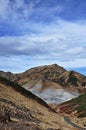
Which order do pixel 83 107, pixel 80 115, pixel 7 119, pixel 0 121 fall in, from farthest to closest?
pixel 83 107, pixel 80 115, pixel 7 119, pixel 0 121

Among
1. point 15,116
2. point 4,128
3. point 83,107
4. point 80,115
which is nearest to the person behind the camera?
point 4,128

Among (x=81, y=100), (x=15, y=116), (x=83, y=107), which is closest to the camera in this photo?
(x=15, y=116)

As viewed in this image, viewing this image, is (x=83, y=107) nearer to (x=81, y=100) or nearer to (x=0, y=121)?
(x=81, y=100)

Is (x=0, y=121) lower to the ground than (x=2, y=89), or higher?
lower

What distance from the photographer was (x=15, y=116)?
5047 centimetres

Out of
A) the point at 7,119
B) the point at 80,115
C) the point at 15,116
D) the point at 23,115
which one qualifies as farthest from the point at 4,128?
the point at 80,115

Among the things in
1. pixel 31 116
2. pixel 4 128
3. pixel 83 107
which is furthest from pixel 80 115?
pixel 4 128

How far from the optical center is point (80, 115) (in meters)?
115

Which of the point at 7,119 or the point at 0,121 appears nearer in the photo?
the point at 0,121

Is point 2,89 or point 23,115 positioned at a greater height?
point 2,89

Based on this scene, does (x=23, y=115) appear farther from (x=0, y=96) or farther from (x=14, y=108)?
(x=0, y=96)

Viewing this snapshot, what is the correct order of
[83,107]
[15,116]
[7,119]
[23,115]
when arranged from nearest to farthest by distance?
[7,119], [15,116], [23,115], [83,107]

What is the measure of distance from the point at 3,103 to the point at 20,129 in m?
25.6

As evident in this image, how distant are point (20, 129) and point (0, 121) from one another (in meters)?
5.03
